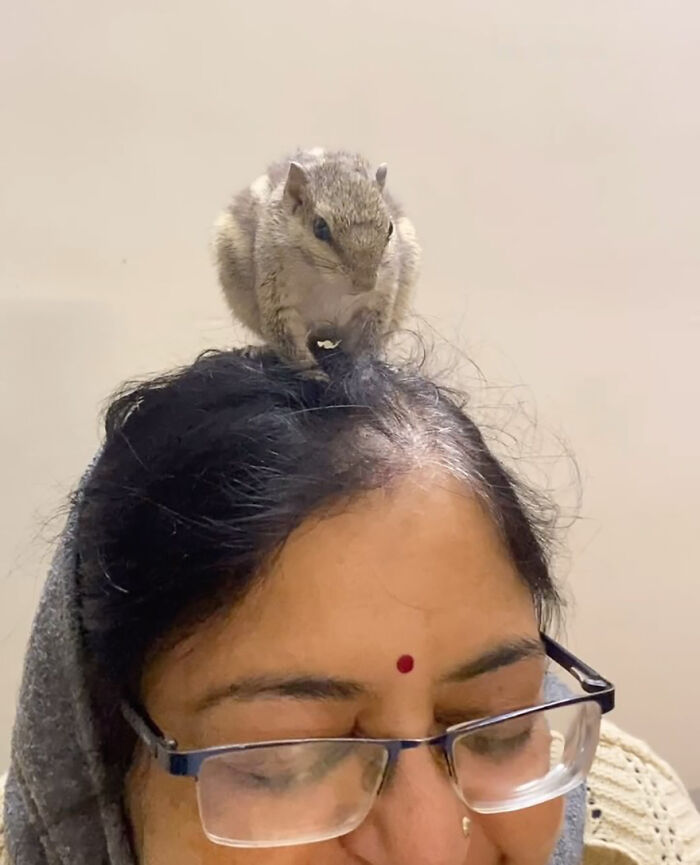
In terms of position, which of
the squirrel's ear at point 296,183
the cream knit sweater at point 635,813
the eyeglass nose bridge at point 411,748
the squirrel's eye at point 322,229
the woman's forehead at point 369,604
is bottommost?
Answer: the cream knit sweater at point 635,813

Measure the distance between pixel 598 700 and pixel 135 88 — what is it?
1.19 m

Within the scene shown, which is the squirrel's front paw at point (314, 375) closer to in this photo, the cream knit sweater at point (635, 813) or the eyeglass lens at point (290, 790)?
the eyeglass lens at point (290, 790)

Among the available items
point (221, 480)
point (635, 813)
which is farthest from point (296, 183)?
point (635, 813)

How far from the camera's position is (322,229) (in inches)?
38.7

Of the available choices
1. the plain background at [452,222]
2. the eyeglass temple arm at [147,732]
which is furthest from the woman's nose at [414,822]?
the plain background at [452,222]

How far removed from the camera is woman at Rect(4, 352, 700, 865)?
67 cm

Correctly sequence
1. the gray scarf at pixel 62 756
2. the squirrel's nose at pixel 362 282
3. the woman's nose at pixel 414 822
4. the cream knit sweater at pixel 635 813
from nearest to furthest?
1. the woman's nose at pixel 414 822
2. the gray scarf at pixel 62 756
3. the squirrel's nose at pixel 362 282
4. the cream knit sweater at pixel 635 813

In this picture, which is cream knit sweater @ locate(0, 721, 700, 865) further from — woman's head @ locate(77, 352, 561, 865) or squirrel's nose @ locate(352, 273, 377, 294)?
squirrel's nose @ locate(352, 273, 377, 294)

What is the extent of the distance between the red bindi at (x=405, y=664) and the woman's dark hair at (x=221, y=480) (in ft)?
0.42

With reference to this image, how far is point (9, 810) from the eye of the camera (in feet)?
2.74

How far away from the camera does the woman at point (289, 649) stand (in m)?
0.67

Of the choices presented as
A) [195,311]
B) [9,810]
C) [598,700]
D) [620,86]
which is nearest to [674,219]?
[620,86]

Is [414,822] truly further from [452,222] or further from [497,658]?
[452,222]

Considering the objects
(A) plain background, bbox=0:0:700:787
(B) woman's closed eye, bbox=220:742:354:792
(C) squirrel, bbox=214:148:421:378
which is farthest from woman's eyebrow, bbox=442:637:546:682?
(A) plain background, bbox=0:0:700:787
